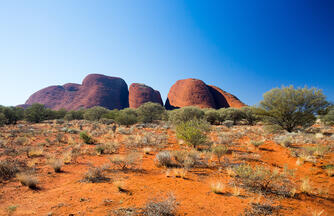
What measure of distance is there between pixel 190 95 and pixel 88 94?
56.9 meters

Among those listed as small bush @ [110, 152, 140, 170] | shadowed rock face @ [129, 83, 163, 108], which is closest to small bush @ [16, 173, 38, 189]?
small bush @ [110, 152, 140, 170]

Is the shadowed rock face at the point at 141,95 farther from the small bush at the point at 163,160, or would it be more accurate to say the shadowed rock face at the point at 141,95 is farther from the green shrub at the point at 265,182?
the green shrub at the point at 265,182

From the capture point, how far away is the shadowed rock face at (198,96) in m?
68.2

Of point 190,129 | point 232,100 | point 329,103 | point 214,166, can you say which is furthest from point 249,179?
point 232,100

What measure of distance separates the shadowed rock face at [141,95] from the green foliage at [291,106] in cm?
6469

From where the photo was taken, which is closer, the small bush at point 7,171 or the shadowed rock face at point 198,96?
the small bush at point 7,171

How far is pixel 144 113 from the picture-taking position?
29.8 metres

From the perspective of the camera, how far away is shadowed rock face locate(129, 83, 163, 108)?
7644cm

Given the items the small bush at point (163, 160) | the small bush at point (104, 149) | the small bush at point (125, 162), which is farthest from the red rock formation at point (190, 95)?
the small bush at point (125, 162)

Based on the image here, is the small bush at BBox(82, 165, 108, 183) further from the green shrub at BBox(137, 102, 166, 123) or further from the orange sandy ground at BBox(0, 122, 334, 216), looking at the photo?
the green shrub at BBox(137, 102, 166, 123)

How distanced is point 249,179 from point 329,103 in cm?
1585

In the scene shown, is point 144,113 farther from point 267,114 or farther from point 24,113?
point 24,113

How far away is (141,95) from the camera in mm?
78812

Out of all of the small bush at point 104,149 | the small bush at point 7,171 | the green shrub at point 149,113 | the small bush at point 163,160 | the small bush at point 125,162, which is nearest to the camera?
the small bush at point 7,171
